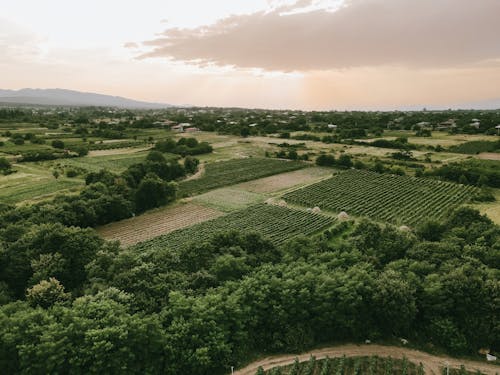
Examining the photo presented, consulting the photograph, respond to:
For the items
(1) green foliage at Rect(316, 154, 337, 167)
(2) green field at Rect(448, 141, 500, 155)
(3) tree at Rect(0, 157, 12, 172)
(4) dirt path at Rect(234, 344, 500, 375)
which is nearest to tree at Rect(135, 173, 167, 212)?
(4) dirt path at Rect(234, 344, 500, 375)

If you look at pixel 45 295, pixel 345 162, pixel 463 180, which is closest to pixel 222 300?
pixel 45 295

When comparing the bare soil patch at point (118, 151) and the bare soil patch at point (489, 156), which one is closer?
the bare soil patch at point (489, 156)

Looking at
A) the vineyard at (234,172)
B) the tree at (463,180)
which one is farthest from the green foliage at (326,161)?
the tree at (463,180)

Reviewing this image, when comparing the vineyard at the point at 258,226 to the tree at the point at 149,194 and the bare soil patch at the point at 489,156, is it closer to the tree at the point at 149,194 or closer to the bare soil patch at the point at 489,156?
the tree at the point at 149,194

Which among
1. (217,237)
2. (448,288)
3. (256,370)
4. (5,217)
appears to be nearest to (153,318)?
(256,370)

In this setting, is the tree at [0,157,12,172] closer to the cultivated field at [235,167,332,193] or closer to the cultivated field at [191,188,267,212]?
the cultivated field at [191,188,267,212]

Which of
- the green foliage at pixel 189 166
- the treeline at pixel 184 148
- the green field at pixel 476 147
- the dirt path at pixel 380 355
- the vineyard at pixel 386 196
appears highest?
the green field at pixel 476 147

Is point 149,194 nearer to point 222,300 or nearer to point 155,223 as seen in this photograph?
point 155,223
